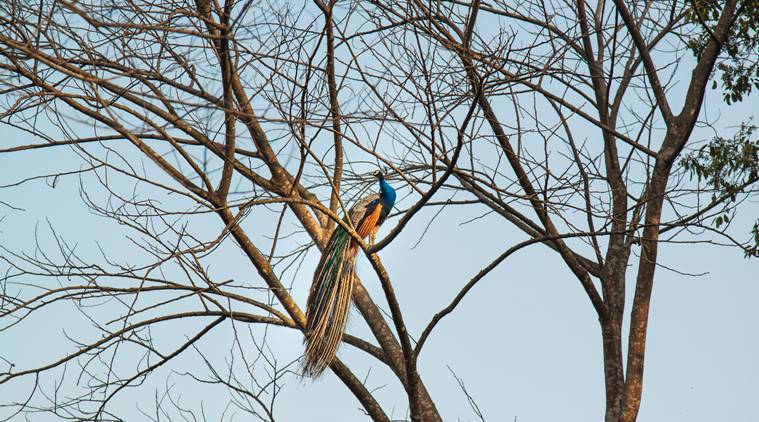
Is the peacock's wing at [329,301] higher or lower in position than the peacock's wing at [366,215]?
lower

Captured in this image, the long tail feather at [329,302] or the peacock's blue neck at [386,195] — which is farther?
the peacock's blue neck at [386,195]

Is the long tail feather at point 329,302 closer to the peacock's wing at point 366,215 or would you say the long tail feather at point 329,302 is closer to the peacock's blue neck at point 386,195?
the peacock's wing at point 366,215

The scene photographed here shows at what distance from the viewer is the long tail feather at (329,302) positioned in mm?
5242

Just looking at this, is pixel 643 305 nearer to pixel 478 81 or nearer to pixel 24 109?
pixel 478 81

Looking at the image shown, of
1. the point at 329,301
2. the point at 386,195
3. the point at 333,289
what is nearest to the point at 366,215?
the point at 386,195

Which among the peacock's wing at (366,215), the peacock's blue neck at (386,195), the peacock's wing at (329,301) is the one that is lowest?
the peacock's wing at (329,301)

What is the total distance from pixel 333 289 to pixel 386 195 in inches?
37.5

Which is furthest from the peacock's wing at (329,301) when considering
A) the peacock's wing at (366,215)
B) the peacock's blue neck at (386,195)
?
the peacock's blue neck at (386,195)

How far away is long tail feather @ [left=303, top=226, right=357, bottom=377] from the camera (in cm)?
524

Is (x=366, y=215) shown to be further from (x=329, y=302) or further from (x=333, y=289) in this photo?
(x=329, y=302)

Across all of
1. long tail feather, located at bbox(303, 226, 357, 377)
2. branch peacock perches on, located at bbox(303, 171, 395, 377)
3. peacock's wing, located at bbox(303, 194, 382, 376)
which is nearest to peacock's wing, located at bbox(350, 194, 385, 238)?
branch peacock perches on, located at bbox(303, 171, 395, 377)

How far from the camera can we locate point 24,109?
400 centimetres

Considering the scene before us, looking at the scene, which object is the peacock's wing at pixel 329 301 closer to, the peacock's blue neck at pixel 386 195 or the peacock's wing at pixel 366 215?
the peacock's wing at pixel 366 215

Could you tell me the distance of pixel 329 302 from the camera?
562 centimetres
